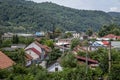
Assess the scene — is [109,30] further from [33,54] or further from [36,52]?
[33,54]

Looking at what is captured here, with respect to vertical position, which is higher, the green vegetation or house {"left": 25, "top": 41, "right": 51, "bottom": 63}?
house {"left": 25, "top": 41, "right": 51, "bottom": 63}

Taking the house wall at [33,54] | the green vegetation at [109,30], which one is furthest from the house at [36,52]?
the green vegetation at [109,30]

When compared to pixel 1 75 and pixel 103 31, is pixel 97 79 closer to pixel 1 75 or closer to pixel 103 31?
pixel 1 75

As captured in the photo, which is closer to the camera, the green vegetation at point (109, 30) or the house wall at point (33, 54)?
the house wall at point (33, 54)

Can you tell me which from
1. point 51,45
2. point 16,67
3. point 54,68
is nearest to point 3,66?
point 16,67

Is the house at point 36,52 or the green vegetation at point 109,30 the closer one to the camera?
the house at point 36,52

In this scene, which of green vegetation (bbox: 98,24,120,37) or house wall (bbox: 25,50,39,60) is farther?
green vegetation (bbox: 98,24,120,37)

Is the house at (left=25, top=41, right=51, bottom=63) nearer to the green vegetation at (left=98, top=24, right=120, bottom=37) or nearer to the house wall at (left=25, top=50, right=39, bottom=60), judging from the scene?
the house wall at (left=25, top=50, right=39, bottom=60)

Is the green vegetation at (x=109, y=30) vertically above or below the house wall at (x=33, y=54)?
below

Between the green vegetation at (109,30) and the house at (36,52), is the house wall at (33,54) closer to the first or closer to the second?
the house at (36,52)

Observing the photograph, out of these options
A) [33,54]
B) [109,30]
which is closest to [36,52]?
[33,54]

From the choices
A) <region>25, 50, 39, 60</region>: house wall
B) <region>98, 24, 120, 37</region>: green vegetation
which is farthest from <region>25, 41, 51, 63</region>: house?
<region>98, 24, 120, 37</region>: green vegetation
